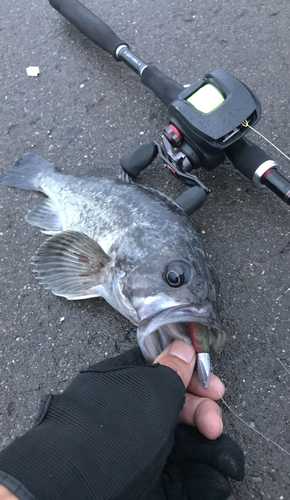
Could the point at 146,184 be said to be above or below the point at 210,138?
below

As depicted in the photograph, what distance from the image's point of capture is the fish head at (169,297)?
2.16m

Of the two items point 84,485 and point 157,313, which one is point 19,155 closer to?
point 157,313

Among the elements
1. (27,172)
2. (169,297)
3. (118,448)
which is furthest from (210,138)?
(118,448)

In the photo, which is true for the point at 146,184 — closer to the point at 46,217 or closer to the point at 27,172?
the point at 46,217

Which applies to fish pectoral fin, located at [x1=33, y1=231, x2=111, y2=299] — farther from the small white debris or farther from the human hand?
the small white debris

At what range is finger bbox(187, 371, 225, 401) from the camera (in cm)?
231

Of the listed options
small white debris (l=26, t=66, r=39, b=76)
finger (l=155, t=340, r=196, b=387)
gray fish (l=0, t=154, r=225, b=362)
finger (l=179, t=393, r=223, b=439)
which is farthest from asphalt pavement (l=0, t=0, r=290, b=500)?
finger (l=155, t=340, r=196, b=387)

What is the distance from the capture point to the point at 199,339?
2236 millimetres

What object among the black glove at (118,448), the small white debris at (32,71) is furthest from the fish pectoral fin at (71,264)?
the small white debris at (32,71)

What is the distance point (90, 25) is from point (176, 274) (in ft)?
9.38

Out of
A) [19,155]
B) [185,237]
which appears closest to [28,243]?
[19,155]

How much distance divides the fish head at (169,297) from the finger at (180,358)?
5 centimetres

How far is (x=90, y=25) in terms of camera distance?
377 cm

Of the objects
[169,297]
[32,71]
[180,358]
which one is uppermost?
[169,297]
